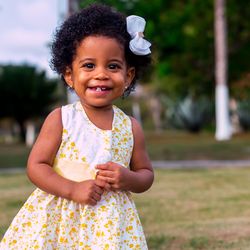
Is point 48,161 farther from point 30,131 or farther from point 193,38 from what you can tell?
point 30,131

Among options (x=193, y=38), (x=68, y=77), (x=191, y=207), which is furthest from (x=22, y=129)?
(x=68, y=77)

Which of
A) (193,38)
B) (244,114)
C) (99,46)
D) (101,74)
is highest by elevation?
Result: (193,38)

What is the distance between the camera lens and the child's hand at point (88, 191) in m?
3.27

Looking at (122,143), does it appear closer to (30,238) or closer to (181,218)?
A: (30,238)

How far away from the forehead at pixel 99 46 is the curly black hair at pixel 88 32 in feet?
0.07

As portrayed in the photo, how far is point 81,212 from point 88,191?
0.12 metres

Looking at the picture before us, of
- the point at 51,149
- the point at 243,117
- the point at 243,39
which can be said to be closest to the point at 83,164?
the point at 51,149

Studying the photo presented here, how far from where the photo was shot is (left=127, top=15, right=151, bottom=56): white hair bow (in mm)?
3504

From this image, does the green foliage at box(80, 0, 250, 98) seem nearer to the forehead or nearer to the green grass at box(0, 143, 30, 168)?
the green grass at box(0, 143, 30, 168)

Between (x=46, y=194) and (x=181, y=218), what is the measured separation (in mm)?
3732

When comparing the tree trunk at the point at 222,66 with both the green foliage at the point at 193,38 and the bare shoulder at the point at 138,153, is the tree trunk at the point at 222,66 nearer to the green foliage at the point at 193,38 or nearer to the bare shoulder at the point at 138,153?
the green foliage at the point at 193,38

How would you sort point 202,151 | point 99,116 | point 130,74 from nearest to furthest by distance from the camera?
point 99,116 → point 130,74 → point 202,151

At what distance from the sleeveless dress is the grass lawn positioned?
6.36 ft

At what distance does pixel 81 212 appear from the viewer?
10.9ft
